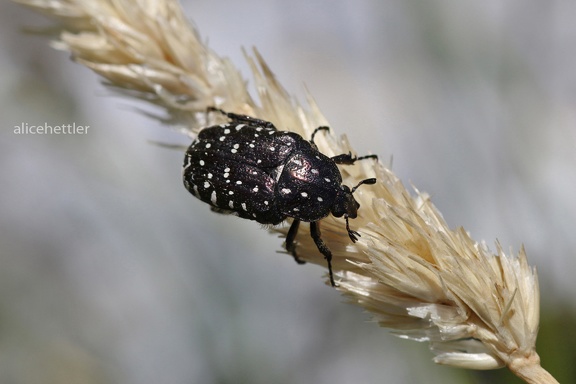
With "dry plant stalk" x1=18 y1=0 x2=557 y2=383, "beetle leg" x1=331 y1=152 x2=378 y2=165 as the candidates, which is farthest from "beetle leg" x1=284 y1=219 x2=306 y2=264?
"beetle leg" x1=331 y1=152 x2=378 y2=165

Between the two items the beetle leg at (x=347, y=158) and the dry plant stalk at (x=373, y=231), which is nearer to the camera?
the dry plant stalk at (x=373, y=231)

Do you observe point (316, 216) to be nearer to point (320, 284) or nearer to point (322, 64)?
point (320, 284)

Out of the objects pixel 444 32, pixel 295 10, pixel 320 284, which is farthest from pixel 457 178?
pixel 295 10

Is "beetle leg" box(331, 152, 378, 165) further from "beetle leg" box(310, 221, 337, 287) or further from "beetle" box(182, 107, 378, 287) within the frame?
"beetle leg" box(310, 221, 337, 287)

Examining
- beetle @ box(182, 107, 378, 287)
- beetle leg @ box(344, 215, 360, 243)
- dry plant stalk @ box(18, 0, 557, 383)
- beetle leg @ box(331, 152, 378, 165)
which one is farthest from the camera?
beetle @ box(182, 107, 378, 287)

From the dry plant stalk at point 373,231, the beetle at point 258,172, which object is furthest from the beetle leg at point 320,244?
the beetle at point 258,172

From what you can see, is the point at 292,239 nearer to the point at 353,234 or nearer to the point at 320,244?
the point at 320,244

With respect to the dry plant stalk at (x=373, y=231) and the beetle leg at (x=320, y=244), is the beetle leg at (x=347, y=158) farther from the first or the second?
the beetle leg at (x=320, y=244)

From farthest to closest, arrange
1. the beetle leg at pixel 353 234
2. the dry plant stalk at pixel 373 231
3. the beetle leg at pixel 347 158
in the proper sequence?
the beetle leg at pixel 347 158 < the beetle leg at pixel 353 234 < the dry plant stalk at pixel 373 231
